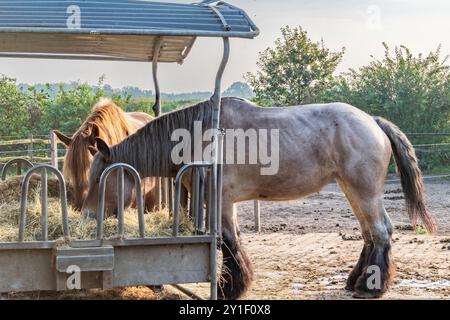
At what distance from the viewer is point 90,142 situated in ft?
21.3

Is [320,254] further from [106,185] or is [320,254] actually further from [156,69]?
[106,185]

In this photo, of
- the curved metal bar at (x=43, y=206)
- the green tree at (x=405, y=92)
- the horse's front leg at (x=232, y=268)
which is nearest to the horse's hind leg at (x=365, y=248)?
the horse's front leg at (x=232, y=268)

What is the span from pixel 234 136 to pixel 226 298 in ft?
4.50

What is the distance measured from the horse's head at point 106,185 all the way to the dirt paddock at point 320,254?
85 centimetres

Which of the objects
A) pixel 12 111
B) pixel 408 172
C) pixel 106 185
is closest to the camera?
pixel 106 185

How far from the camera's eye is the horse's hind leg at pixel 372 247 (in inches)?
250

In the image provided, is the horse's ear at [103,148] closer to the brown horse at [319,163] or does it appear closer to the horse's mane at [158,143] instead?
the horse's mane at [158,143]

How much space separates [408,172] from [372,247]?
0.84m

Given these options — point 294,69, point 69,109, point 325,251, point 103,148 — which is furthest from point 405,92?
point 103,148

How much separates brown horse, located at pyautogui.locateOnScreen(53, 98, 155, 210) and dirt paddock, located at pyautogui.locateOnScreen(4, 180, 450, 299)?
0.93m

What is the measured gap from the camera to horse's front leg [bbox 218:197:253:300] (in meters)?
5.88

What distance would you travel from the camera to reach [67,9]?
5.10m

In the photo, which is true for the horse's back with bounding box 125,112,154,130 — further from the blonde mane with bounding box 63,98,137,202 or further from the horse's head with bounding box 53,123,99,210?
the horse's head with bounding box 53,123,99,210

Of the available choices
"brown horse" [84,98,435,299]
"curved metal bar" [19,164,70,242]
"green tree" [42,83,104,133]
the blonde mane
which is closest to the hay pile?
"curved metal bar" [19,164,70,242]
